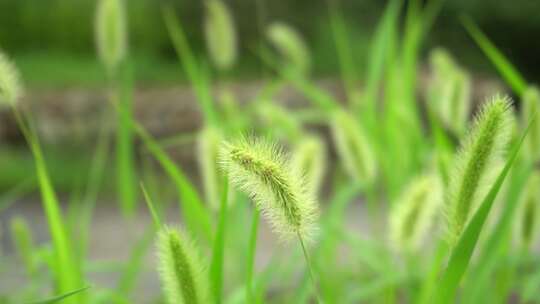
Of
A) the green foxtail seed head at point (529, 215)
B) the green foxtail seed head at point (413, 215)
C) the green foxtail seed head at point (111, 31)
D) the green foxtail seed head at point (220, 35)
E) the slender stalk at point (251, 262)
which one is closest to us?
the slender stalk at point (251, 262)

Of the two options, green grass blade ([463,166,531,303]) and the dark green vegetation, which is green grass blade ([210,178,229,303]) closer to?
the dark green vegetation

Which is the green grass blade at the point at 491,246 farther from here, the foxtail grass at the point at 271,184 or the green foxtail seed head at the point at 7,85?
the green foxtail seed head at the point at 7,85

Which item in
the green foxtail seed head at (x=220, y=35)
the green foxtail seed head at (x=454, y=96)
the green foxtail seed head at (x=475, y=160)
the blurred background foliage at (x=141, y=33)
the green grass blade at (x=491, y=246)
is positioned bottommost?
the green foxtail seed head at (x=475, y=160)

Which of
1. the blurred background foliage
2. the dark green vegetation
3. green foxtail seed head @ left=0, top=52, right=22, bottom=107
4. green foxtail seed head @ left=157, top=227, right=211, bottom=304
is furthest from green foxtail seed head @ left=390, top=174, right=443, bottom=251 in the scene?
the blurred background foliage

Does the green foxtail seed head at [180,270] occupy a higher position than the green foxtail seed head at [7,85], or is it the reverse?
the green foxtail seed head at [7,85]

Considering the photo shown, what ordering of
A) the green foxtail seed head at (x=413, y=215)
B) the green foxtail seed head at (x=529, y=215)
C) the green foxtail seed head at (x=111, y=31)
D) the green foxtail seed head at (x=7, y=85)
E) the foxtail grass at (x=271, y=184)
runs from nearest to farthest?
the foxtail grass at (x=271, y=184)
the green foxtail seed head at (x=7, y=85)
the green foxtail seed head at (x=413, y=215)
the green foxtail seed head at (x=529, y=215)
the green foxtail seed head at (x=111, y=31)

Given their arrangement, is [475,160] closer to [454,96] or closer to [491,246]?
[491,246]

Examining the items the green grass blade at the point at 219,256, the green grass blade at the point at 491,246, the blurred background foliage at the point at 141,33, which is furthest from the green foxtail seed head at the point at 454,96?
the blurred background foliage at the point at 141,33

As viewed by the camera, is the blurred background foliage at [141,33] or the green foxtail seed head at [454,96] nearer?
the green foxtail seed head at [454,96]

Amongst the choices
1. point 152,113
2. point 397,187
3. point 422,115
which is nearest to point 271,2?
point 152,113
